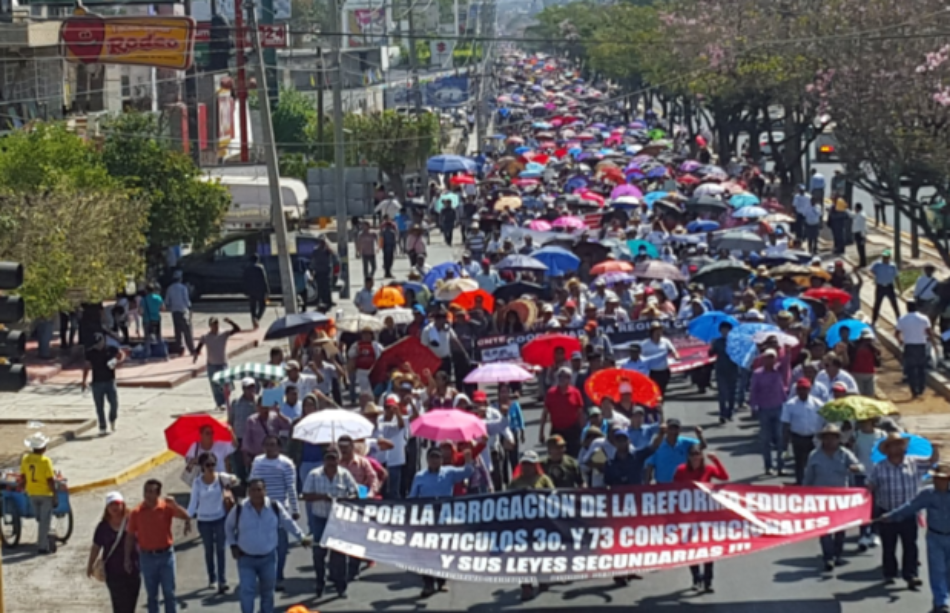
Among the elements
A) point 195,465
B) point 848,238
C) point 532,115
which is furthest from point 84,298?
point 532,115

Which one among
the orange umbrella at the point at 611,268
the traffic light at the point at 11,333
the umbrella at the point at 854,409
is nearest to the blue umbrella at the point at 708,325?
the orange umbrella at the point at 611,268

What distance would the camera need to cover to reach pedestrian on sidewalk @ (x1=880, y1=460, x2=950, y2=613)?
13.5 m

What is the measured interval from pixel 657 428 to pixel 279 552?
378 cm

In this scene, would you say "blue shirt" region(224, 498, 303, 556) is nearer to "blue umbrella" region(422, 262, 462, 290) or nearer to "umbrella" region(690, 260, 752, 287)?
"umbrella" region(690, 260, 752, 287)

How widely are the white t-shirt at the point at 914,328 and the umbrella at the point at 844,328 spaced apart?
1.19 metres

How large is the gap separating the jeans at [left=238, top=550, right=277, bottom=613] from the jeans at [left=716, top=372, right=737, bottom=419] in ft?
32.2

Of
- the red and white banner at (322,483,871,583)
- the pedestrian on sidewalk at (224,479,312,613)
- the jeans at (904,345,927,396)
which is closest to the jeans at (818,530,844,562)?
the red and white banner at (322,483,871,583)

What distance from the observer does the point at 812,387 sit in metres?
18.0

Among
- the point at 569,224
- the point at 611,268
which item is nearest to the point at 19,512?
the point at 611,268

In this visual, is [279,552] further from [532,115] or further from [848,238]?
[532,115]

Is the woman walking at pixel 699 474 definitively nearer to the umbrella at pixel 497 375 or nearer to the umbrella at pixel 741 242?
the umbrella at pixel 497 375

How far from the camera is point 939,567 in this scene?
13.5m

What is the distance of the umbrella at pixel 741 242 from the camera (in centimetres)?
3194

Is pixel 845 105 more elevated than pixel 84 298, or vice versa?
pixel 845 105
